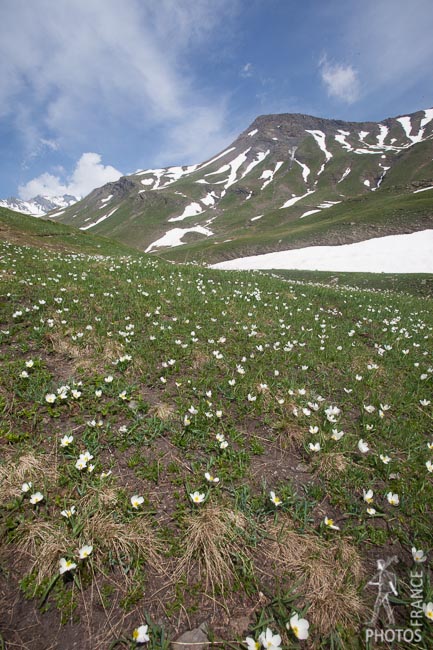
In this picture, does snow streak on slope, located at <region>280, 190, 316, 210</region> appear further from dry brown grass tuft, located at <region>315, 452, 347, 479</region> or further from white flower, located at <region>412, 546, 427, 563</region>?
white flower, located at <region>412, 546, 427, 563</region>

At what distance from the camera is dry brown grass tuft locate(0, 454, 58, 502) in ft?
10.8

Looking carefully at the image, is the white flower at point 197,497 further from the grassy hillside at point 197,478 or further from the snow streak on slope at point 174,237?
the snow streak on slope at point 174,237

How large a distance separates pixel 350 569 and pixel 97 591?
8.29ft

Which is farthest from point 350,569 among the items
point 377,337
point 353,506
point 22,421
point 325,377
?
point 377,337

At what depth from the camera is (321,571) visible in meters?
2.84

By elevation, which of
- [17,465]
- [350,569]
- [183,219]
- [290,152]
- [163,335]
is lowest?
[350,569]

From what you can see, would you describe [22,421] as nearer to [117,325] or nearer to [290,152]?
[117,325]

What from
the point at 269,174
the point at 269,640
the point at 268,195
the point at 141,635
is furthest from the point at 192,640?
the point at 269,174

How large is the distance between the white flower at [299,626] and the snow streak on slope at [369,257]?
3042 cm

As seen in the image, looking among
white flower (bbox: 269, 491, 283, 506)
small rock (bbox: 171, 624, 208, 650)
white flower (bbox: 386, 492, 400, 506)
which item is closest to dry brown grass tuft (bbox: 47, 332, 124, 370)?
white flower (bbox: 269, 491, 283, 506)

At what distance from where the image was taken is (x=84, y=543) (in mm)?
2871

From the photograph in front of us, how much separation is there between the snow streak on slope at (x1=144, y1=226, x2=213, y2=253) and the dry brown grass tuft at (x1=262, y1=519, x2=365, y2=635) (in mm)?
124656

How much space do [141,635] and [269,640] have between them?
3.51 ft

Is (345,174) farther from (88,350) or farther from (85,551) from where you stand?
(85,551)
